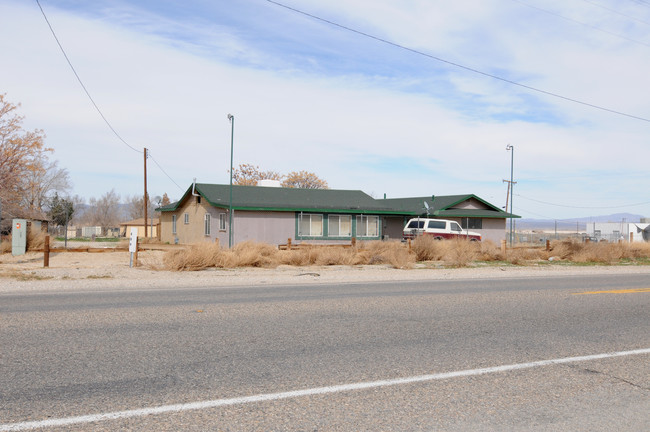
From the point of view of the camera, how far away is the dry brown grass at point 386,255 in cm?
1861

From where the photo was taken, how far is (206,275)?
16.6 metres

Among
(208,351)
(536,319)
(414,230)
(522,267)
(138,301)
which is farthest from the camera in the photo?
(414,230)

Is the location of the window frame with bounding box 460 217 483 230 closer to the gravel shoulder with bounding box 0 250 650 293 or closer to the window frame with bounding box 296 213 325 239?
the window frame with bounding box 296 213 325 239

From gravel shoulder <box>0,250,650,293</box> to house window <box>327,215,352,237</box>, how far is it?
1277 centimetres

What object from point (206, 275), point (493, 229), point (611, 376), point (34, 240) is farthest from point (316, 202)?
point (611, 376)

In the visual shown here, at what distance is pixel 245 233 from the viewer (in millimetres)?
32031

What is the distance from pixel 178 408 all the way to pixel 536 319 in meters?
6.05

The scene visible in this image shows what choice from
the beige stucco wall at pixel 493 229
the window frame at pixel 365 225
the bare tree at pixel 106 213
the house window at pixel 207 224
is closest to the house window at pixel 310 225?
the window frame at pixel 365 225

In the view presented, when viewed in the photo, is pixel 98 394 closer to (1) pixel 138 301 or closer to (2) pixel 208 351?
(2) pixel 208 351

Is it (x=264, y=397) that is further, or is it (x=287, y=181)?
(x=287, y=181)

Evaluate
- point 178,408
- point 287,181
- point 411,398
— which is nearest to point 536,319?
point 411,398

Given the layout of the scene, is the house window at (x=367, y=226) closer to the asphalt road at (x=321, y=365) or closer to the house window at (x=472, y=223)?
the house window at (x=472, y=223)

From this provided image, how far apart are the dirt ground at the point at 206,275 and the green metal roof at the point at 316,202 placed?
11.9 meters

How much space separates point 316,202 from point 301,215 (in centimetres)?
202
